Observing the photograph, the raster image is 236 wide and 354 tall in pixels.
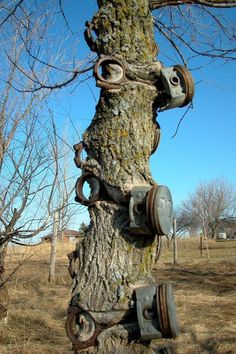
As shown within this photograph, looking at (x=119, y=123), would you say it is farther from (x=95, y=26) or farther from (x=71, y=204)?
(x=71, y=204)

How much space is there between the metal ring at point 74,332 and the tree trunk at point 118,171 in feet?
0.08

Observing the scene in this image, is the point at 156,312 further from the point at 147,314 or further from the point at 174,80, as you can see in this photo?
the point at 174,80

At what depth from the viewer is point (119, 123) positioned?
1979 millimetres

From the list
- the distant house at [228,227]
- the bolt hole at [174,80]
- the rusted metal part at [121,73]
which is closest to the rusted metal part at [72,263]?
the rusted metal part at [121,73]

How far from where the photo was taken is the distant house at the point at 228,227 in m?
59.8

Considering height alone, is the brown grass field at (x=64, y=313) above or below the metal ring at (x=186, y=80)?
below

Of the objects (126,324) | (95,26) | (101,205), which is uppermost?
(95,26)

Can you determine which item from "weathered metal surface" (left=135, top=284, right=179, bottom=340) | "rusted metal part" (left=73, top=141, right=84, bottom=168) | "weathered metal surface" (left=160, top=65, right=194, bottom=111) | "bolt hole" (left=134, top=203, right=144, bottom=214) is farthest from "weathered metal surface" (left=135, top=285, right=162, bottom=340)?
"weathered metal surface" (left=160, top=65, right=194, bottom=111)

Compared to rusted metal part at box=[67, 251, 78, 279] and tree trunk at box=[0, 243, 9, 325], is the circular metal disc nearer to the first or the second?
rusted metal part at box=[67, 251, 78, 279]

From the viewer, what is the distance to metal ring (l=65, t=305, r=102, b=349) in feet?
5.74

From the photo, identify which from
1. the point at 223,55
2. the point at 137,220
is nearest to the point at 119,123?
the point at 137,220

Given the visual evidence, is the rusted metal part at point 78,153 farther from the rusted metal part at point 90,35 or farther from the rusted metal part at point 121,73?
the rusted metal part at point 90,35

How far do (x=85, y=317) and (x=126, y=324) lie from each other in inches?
6.8

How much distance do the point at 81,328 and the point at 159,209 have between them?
0.60 meters
